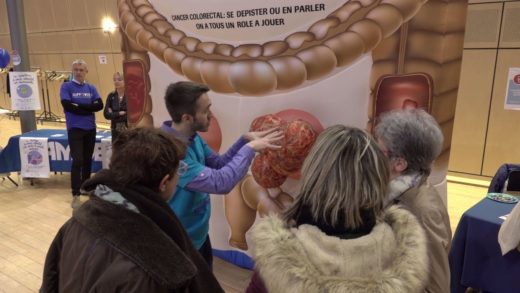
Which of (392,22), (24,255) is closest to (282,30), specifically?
(392,22)

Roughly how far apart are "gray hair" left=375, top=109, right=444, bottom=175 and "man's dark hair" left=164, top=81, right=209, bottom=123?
0.89 meters

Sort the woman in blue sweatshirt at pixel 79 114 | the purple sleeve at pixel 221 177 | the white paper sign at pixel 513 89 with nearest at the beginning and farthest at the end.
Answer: the purple sleeve at pixel 221 177 → the woman in blue sweatshirt at pixel 79 114 → the white paper sign at pixel 513 89

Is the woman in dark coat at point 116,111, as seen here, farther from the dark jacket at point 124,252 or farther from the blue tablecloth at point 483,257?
the dark jacket at point 124,252

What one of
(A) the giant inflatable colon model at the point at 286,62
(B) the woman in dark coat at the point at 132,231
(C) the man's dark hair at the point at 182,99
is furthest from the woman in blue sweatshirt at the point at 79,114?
(B) the woman in dark coat at the point at 132,231

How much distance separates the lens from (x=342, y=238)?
3.21 feet

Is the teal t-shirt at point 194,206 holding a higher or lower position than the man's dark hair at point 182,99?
lower

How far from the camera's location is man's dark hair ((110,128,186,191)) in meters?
1.07

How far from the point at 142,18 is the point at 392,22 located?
74.7 inches

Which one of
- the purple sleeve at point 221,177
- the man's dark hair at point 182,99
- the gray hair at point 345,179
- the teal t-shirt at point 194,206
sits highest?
the man's dark hair at point 182,99

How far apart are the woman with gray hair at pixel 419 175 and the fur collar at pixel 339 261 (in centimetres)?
28

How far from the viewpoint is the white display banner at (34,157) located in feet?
16.6

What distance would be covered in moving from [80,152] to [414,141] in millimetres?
4128

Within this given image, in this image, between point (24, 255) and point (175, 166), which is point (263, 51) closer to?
point (175, 166)

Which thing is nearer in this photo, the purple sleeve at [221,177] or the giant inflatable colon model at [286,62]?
the purple sleeve at [221,177]
